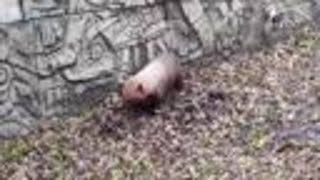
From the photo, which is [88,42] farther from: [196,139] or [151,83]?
[196,139]

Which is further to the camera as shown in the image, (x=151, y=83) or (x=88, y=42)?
(x=88, y=42)

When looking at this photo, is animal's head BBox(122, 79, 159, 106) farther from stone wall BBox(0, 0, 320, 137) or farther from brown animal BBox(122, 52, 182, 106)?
stone wall BBox(0, 0, 320, 137)

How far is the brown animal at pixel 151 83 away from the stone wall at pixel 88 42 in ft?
1.05

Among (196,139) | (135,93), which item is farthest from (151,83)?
(196,139)

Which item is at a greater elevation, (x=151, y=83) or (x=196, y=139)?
(x=151, y=83)

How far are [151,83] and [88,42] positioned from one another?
624mm

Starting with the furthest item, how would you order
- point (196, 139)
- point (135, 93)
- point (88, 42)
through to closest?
point (88, 42), point (135, 93), point (196, 139)

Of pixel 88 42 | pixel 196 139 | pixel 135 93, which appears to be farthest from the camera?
pixel 88 42

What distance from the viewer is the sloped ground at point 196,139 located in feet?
17.1

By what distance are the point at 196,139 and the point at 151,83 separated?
21.7 inches

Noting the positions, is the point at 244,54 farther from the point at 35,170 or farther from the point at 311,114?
the point at 35,170

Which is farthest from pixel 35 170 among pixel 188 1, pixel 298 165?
pixel 188 1

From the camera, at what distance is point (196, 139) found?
5594 mm

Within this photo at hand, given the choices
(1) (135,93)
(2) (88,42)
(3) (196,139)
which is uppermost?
(2) (88,42)
